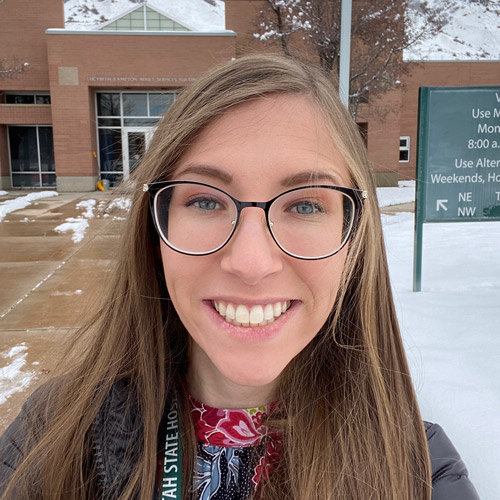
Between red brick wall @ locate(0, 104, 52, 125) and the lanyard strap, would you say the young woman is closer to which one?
the lanyard strap

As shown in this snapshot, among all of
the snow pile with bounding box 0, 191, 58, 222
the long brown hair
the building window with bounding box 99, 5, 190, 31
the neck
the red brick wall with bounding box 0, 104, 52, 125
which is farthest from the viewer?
the building window with bounding box 99, 5, 190, 31

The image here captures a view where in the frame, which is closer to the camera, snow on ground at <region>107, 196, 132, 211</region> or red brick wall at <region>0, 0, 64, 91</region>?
snow on ground at <region>107, 196, 132, 211</region>

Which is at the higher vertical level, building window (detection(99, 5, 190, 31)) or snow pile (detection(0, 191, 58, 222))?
building window (detection(99, 5, 190, 31))

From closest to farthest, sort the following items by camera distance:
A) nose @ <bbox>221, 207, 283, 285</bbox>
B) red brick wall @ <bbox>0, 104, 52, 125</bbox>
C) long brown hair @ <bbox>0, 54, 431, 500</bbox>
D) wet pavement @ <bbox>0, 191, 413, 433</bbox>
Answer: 1. nose @ <bbox>221, 207, 283, 285</bbox>
2. long brown hair @ <bbox>0, 54, 431, 500</bbox>
3. wet pavement @ <bbox>0, 191, 413, 433</bbox>
4. red brick wall @ <bbox>0, 104, 52, 125</bbox>

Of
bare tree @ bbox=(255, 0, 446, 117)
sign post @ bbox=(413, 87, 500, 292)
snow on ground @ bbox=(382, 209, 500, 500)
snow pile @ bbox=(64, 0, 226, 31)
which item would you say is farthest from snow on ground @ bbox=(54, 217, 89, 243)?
snow pile @ bbox=(64, 0, 226, 31)

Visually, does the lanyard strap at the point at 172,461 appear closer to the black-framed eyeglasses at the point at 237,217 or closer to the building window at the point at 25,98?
the black-framed eyeglasses at the point at 237,217

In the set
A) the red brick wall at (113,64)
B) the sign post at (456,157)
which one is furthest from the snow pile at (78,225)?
the red brick wall at (113,64)

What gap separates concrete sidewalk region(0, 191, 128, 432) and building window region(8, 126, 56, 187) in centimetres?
1264

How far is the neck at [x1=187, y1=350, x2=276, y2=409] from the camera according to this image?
4.24ft

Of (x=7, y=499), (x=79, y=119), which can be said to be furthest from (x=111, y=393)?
(x=79, y=119)

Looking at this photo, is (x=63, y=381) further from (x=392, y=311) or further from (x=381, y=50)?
(x=381, y=50)

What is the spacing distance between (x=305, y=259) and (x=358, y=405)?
0.43m

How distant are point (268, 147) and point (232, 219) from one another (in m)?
0.18

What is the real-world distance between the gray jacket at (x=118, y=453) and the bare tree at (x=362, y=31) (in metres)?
15.7
